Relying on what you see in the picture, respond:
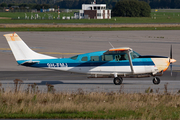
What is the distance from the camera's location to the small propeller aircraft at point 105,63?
1759 cm

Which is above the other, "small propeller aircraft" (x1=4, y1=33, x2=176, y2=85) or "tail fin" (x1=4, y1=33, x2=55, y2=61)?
"tail fin" (x1=4, y1=33, x2=55, y2=61)

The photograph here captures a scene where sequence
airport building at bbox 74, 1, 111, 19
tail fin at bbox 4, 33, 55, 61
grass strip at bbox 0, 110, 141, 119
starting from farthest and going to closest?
airport building at bbox 74, 1, 111, 19 < tail fin at bbox 4, 33, 55, 61 < grass strip at bbox 0, 110, 141, 119

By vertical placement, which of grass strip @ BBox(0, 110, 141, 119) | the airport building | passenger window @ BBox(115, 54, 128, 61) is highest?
the airport building

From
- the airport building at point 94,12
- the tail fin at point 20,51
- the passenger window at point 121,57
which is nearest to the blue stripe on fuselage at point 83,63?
the passenger window at point 121,57

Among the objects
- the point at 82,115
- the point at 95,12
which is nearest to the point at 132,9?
the point at 95,12

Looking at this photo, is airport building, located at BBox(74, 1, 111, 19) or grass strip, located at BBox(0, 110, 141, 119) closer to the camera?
grass strip, located at BBox(0, 110, 141, 119)

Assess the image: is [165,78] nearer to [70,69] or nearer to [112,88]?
[112,88]

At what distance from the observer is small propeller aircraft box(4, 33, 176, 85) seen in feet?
57.7

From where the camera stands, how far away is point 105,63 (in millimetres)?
17891

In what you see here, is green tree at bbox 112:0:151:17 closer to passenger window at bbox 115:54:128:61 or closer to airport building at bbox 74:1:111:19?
airport building at bbox 74:1:111:19

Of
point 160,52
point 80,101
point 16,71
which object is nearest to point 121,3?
point 160,52

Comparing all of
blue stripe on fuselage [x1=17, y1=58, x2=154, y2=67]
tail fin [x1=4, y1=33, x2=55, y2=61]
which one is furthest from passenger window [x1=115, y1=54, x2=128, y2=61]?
tail fin [x1=4, y1=33, x2=55, y2=61]

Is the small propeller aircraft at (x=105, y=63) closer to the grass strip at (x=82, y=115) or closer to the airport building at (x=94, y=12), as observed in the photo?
the grass strip at (x=82, y=115)

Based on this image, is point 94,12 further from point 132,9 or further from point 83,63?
point 83,63
